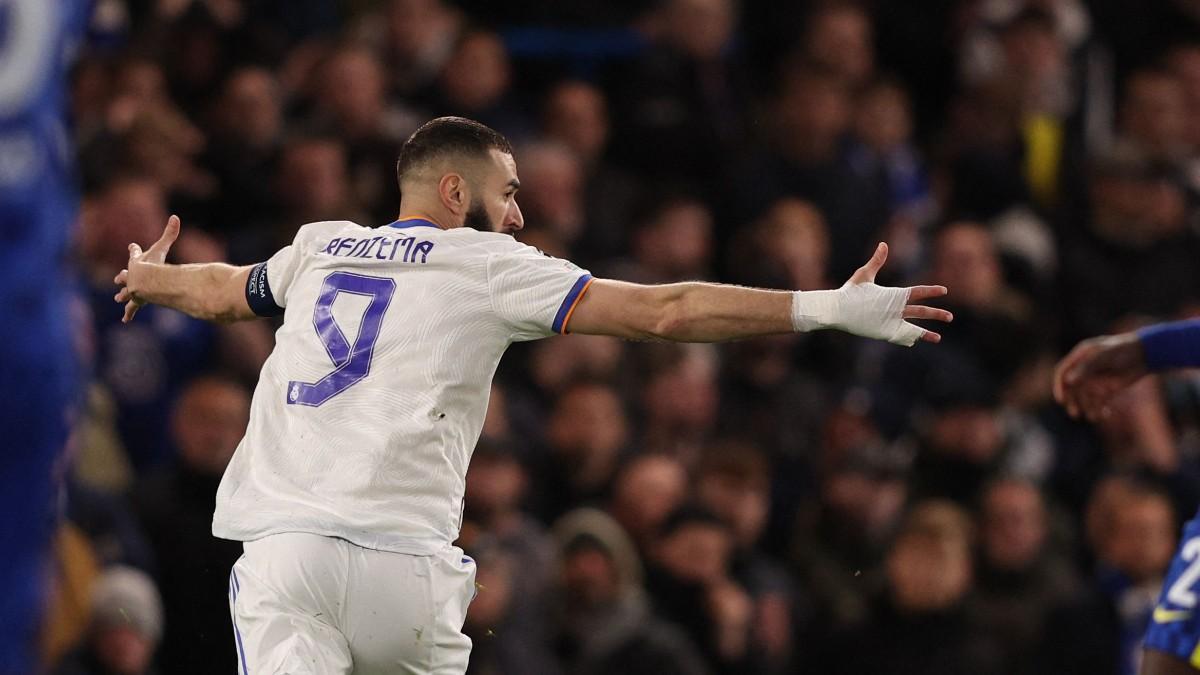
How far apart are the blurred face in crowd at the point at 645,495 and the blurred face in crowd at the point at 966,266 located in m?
2.64

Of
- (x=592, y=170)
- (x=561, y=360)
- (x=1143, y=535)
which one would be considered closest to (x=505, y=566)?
(x=561, y=360)

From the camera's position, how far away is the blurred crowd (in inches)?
319

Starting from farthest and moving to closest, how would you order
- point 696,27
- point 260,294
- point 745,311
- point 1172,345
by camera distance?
point 696,27, point 1172,345, point 260,294, point 745,311

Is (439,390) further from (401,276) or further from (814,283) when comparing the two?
(814,283)

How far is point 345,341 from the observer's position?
4.77 metres

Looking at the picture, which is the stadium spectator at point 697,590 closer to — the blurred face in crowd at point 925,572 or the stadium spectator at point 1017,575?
the blurred face in crowd at point 925,572

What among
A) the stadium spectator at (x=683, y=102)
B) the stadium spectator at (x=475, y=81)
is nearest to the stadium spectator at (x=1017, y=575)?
the stadium spectator at (x=683, y=102)

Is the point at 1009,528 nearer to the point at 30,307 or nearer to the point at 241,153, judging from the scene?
the point at 241,153

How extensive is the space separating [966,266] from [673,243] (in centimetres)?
188

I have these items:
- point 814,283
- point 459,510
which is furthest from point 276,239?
point 459,510

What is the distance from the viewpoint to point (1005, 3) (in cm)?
1270

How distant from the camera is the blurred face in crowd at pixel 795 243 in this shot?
10375 millimetres

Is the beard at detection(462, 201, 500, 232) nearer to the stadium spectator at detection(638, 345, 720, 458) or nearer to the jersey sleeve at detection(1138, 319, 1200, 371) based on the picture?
the jersey sleeve at detection(1138, 319, 1200, 371)

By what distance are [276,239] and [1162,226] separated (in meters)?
6.24
